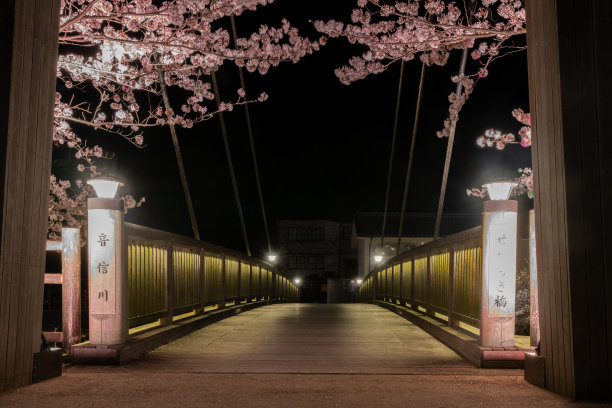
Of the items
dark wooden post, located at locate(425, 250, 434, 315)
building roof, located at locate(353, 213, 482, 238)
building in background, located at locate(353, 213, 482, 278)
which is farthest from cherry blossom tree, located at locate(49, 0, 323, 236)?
building roof, located at locate(353, 213, 482, 238)

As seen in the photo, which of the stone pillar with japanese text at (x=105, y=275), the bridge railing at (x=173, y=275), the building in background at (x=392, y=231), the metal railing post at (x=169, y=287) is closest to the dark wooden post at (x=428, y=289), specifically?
the bridge railing at (x=173, y=275)

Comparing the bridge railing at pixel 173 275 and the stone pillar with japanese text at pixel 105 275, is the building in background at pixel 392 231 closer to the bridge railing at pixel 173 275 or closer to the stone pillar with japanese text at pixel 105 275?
the bridge railing at pixel 173 275

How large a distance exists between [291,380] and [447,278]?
3.71 meters

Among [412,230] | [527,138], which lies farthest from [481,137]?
[412,230]

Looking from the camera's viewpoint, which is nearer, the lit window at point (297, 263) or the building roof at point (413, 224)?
the building roof at point (413, 224)

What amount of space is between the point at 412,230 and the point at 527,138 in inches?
1106

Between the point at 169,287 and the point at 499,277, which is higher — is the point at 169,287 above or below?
below

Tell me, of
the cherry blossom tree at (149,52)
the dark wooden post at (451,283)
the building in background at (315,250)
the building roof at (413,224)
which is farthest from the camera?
the building in background at (315,250)

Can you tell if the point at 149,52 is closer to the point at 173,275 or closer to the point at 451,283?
the point at 173,275

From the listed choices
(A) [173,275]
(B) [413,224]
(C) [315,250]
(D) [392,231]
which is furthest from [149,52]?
(C) [315,250]

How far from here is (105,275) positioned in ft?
18.7

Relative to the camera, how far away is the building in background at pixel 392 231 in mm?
38125

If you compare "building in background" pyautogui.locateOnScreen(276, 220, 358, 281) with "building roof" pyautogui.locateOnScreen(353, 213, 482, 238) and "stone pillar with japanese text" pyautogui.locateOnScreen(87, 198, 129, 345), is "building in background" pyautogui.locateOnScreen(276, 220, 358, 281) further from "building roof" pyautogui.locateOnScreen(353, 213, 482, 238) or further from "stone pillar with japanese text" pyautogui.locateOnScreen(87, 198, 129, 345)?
"stone pillar with japanese text" pyautogui.locateOnScreen(87, 198, 129, 345)

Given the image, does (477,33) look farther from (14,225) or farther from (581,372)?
(14,225)
